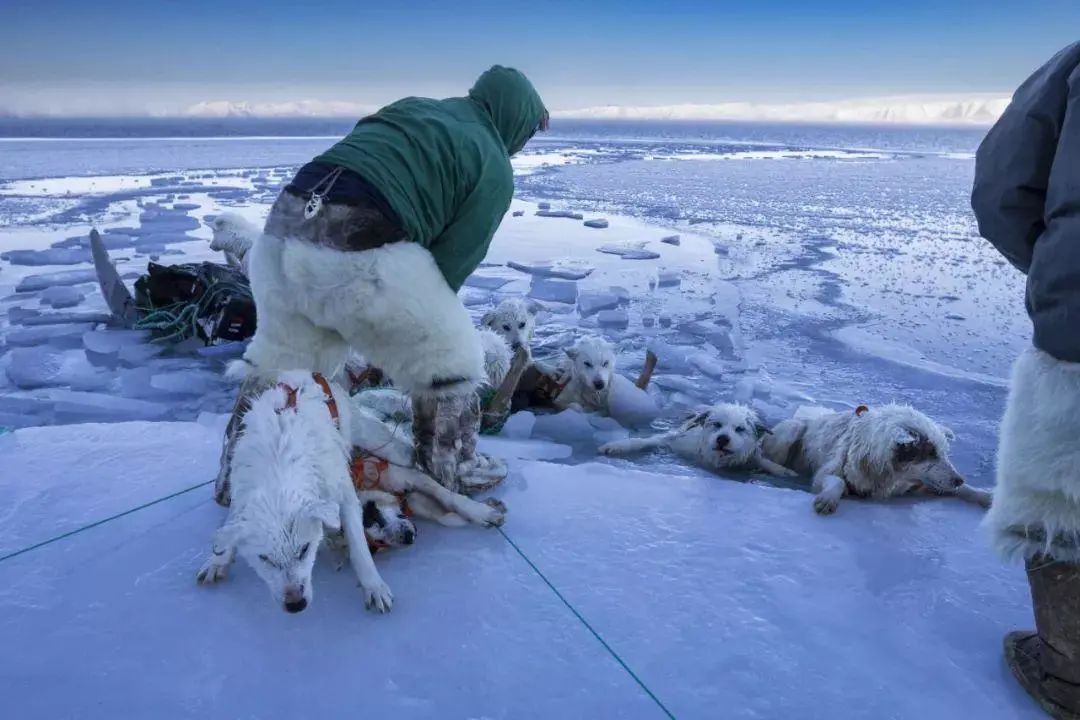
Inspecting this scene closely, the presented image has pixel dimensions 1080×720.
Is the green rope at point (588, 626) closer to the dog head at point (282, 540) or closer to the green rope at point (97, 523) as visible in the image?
the dog head at point (282, 540)

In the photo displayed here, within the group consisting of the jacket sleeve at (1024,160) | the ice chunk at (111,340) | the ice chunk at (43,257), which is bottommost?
A: the ice chunk at (111,340)

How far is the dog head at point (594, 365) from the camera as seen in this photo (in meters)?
5.16

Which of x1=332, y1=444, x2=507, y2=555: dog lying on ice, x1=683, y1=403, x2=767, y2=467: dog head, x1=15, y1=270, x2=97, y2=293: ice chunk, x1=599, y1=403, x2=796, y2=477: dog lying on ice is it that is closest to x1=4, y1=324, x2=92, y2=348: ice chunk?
x1=15, y1=270, x2=97, y2=293: ice chunk

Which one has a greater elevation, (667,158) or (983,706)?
(667,158)

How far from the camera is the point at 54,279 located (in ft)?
27.1

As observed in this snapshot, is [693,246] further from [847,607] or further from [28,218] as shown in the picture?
[28,218]

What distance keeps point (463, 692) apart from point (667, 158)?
27237mm

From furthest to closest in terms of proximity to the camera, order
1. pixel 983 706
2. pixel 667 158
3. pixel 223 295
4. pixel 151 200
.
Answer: pixel 667 158, pixel 151 200, pixel 223 295, pixel 983 706

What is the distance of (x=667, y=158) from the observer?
27.5 meters

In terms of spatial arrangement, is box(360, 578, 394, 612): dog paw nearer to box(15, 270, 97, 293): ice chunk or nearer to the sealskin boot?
the sealskin boot

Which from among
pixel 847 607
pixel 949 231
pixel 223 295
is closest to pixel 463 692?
pixel 847 607

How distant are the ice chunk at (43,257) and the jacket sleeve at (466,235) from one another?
840 centimetres

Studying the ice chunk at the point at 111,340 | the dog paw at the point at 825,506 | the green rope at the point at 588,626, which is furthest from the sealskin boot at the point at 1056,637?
the ice chunk at the point at 111,340

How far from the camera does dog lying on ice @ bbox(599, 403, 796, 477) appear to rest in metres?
4.27
